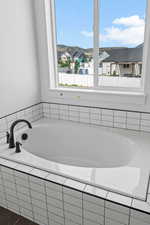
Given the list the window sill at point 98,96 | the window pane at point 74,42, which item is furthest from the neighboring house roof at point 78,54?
the window sill at point 98,96

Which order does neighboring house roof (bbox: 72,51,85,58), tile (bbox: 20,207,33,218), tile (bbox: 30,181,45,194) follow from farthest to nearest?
1. neighboring house roof (bbox: 72,51,85,58)
2. tile (bbox: 20,207,33,218)
3. tile (bbox: 30,181,45,194)

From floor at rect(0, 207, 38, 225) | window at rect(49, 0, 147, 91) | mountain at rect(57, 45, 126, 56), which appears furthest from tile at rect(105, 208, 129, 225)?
mountain at rect(57, 45, 126, 56)

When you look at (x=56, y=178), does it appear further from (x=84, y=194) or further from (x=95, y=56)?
(x=95, y=56)

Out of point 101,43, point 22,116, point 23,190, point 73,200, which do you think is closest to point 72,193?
point 73,200

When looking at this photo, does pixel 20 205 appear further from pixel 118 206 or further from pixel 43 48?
pixel 43 48

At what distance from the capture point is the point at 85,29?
2145mm

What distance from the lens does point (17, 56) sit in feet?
6.72

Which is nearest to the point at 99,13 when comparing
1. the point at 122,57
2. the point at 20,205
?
the point at 122,57

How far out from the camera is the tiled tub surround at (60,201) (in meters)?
1.10

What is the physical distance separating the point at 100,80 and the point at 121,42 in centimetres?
49

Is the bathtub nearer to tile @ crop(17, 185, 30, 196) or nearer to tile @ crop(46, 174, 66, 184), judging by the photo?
tile @ crop(46, 174, 66, 184)

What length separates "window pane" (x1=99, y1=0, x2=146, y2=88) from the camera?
189cm

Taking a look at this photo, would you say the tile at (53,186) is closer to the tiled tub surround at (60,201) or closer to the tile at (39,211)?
the tiled tub surround at (60,201)

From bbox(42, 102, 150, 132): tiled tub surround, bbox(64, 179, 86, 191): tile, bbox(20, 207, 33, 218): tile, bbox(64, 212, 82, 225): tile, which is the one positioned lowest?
bbox(20, 207, 33, 218): tile
